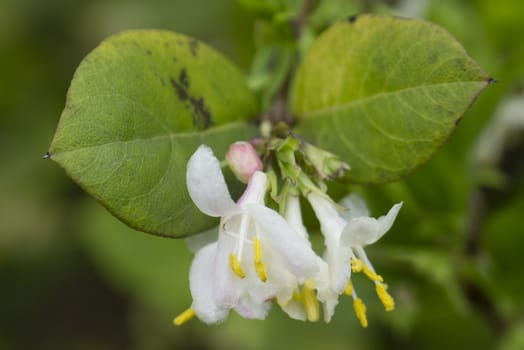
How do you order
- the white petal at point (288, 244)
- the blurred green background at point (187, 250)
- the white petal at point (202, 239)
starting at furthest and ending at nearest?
the blurred green background at point (187, 250) → the white petal at point (202, 239) → the white petal at point (288, 244)

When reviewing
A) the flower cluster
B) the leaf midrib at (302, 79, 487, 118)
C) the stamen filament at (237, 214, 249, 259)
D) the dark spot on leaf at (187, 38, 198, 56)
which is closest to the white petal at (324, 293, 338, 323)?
the flower cluster

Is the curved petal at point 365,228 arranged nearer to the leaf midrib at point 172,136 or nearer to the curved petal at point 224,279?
the curved petal at point 224,279

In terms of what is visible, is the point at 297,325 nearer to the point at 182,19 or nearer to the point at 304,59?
the point at 182,19

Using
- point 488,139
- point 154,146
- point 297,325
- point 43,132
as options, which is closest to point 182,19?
point 43,132

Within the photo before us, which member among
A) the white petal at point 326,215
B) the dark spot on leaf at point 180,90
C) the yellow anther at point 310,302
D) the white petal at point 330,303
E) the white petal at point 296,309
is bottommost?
the white petal at point 296,309

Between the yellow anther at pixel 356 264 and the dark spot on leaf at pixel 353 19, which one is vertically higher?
the dark spot on leaf at pixel 353 19

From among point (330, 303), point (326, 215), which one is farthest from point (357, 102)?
point (330, 303)

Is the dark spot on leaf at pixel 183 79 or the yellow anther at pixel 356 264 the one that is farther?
the dark spot on leaf at pixel 183 79

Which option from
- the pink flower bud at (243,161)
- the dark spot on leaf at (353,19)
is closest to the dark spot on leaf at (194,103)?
the pink flower bud at (243,161)
